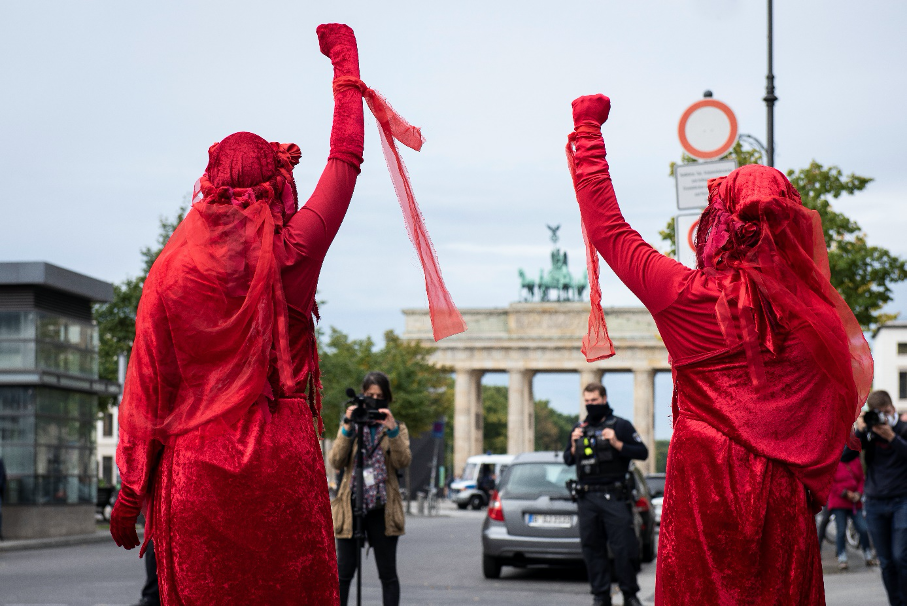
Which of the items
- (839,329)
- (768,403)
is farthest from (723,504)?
(839,329)

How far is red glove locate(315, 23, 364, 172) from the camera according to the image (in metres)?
3.87

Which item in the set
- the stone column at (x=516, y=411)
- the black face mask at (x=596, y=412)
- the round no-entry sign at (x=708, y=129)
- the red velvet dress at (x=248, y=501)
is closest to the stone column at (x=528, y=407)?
the stone column at (x=516, y=411)

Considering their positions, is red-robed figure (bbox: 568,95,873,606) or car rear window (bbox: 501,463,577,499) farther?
car rear window (bbox: 501,463,577,499)

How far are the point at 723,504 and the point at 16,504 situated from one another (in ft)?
66.9

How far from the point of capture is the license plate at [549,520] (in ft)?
51.9

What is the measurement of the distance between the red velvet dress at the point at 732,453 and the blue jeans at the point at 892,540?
7017 mm

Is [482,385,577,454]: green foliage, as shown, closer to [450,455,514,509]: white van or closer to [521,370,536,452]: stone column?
[521,370,536,452]: stone column

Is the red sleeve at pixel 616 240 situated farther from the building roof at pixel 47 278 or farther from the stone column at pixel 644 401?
the stone column at pixel 644 401

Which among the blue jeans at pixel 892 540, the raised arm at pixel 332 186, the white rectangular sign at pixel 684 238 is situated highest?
the white rectangular sign at pixel 684 238

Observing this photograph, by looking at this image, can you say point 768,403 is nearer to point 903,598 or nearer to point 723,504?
point 723,504

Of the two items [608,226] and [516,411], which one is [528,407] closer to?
[516,411]

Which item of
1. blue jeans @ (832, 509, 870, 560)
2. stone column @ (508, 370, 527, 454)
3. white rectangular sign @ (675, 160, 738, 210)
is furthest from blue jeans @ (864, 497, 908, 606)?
stone column @ (508, 370, 527, 454)

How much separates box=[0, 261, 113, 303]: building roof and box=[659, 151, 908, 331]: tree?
1170cm

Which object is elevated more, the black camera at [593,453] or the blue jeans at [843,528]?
the black camera at [593,453]
